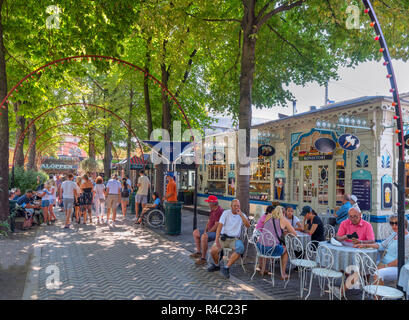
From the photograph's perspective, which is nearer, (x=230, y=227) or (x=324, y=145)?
(x=230, y=227)

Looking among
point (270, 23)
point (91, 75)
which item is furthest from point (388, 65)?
point (91, 75)

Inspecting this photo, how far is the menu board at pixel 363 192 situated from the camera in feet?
34.3

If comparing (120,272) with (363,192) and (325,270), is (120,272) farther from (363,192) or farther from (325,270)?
(363,192)

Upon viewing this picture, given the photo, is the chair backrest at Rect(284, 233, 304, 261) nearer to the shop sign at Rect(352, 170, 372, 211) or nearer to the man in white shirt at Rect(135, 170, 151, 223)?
the shop sign at Rect(352, 170, 372, 211)

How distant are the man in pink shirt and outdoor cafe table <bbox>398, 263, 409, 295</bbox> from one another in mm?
1233

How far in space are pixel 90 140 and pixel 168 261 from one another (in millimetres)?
26304

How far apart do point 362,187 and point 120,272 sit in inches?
313

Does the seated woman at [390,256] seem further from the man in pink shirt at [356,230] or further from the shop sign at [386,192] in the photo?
the shop sign at [386,192]

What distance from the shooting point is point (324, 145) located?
11266 millimetres

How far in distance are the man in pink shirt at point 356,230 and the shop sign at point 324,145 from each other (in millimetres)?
5312

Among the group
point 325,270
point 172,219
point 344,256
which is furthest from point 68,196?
point 344,256
